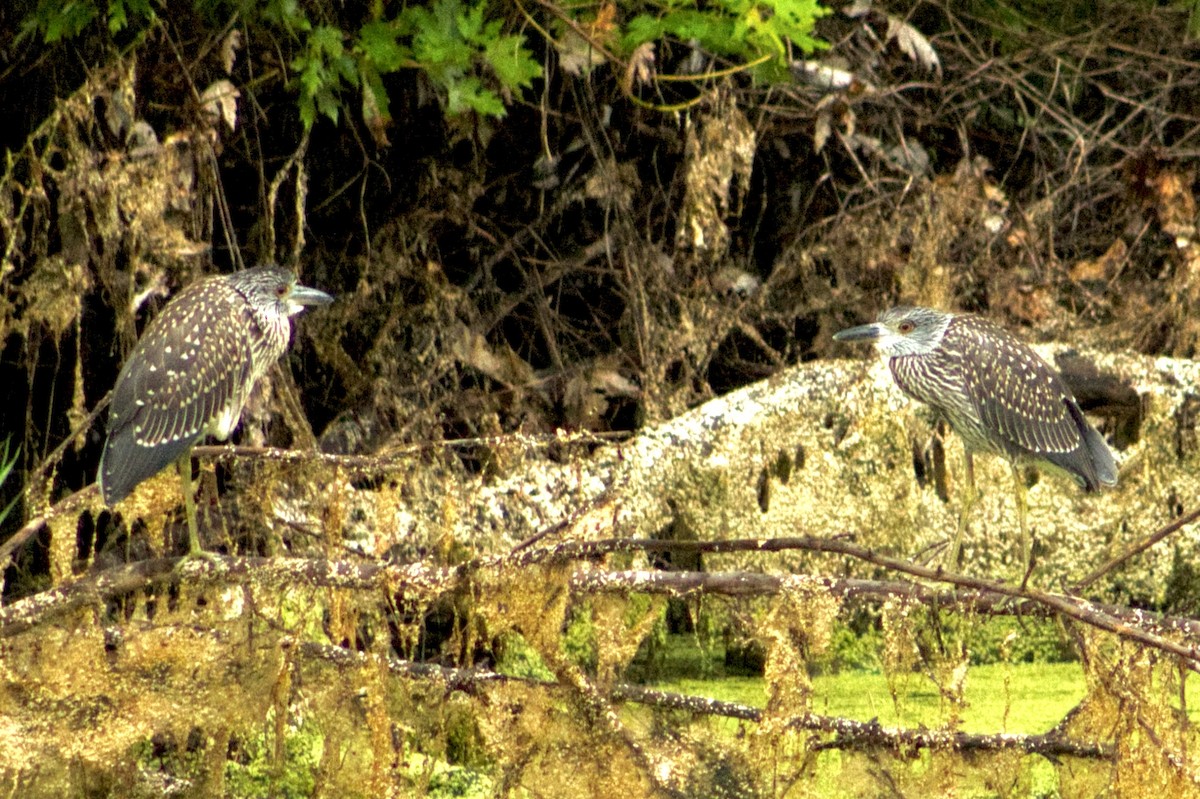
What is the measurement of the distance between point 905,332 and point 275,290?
1559 mm

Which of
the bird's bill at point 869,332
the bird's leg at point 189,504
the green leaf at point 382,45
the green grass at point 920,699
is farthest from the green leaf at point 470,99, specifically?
the green grass at point 920,699

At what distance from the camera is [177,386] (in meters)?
3.55

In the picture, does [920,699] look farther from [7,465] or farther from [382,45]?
[7,465]

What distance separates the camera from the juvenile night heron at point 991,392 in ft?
13.5

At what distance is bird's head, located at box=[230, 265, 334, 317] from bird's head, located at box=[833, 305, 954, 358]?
4.40 feet

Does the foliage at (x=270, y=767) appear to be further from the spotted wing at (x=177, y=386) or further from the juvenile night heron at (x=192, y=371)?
the spotted wing at (x=177, y=386)

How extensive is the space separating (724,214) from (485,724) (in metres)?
2.96

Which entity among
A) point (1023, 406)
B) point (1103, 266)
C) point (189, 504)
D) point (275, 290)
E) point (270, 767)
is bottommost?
point (270, 767)

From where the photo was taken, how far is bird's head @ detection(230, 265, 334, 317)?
3871mm

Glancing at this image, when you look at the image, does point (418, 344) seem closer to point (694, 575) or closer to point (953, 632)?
point (953, 632)

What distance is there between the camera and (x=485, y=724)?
10.9ft

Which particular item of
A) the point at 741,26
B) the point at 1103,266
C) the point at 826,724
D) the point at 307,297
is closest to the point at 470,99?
the point at 741,26

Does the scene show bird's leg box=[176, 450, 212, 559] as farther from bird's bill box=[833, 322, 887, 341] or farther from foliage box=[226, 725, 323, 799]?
bird's bill box=[833, 322, 887, 341]

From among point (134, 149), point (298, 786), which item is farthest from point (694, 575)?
point (134, 149)
